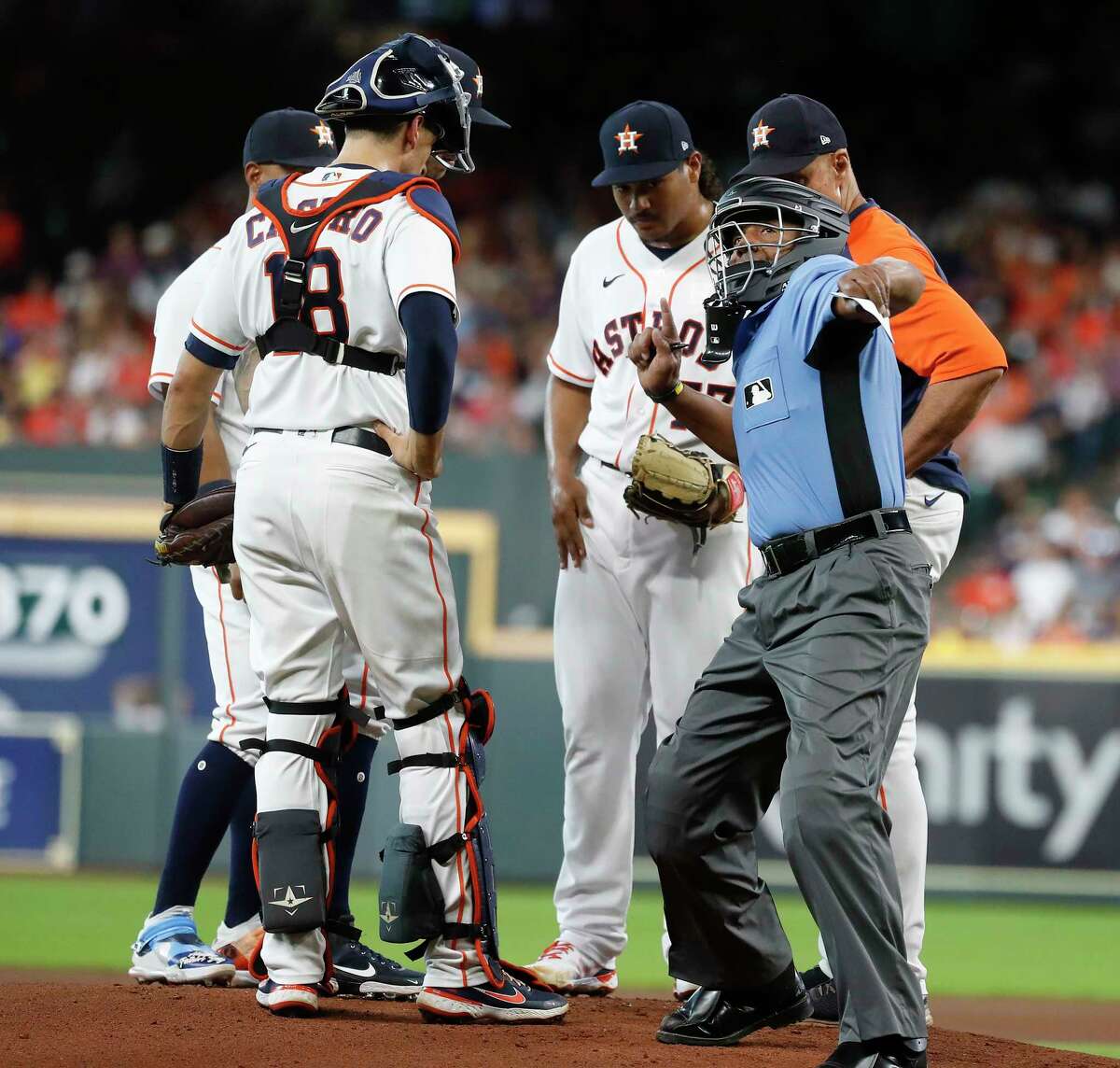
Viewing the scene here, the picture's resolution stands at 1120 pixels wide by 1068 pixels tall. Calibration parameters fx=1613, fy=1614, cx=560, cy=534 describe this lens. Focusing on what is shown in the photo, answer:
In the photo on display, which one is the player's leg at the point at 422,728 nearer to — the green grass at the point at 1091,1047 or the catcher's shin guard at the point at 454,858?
the catcher's shin guard at the point at 454,858

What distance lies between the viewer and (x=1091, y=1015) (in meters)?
5.66

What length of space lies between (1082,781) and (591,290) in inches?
196

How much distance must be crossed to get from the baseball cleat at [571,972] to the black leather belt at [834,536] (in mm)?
1599

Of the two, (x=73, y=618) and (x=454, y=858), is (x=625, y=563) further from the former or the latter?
(x=73, y=618)

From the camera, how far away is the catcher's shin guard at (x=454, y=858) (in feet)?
12.8

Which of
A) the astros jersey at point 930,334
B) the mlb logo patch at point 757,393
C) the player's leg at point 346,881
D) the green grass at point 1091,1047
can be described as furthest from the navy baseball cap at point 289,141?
the green grass at point 1091,1047

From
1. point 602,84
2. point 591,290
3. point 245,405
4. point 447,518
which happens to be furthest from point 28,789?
point 602,84

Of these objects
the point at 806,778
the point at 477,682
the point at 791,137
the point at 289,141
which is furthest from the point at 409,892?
the point at 477,682

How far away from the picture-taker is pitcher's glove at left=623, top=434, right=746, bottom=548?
14.4 ft

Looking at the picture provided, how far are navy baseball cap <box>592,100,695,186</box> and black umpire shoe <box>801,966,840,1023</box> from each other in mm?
2274

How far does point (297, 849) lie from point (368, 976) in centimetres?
69

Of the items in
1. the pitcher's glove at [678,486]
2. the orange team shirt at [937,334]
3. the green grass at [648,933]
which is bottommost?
the green grass at [648,933]

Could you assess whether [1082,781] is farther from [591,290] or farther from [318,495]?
[318,495]

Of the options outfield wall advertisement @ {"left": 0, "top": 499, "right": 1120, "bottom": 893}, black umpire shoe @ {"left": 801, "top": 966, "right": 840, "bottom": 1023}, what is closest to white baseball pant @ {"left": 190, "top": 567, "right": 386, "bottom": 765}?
black umpire shoe @ {"left": 801, "top": 966, "right": 840, "bottom": 1023}
